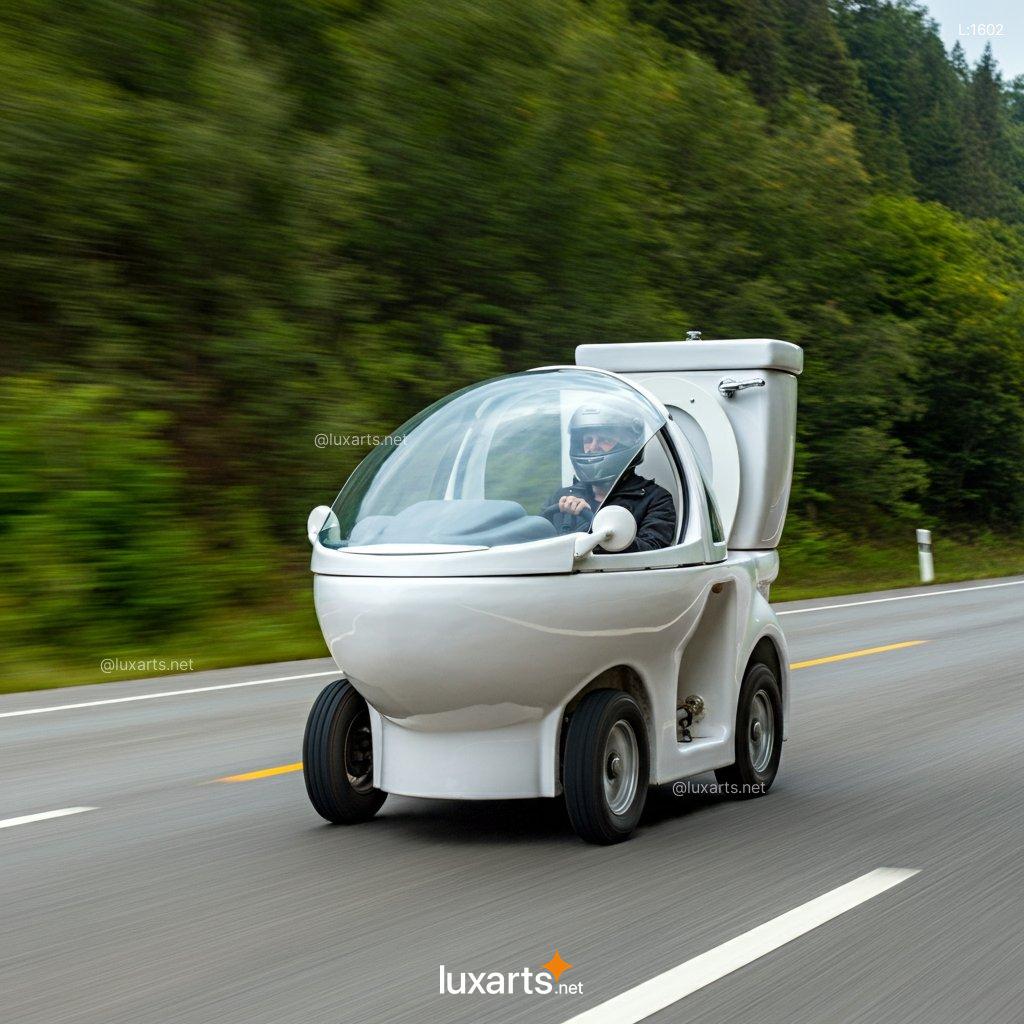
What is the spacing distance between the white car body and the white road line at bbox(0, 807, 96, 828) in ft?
5.15

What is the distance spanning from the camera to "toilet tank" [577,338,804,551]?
308 inches

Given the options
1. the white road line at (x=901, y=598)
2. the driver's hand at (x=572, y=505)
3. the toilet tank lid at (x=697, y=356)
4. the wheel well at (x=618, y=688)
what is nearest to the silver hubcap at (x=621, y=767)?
the wheel well at (x=618, y=688)

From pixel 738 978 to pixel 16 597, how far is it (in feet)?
35.1

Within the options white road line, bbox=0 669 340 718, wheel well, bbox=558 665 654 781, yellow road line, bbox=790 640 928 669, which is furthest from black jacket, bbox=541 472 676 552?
yellow road line, bbox=790 640 928 669

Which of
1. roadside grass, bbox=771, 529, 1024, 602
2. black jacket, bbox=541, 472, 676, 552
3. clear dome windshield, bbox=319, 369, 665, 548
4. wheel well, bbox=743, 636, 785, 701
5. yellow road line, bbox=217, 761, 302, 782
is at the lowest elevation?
roadside grass, bbox=771, 529, 1024, 602

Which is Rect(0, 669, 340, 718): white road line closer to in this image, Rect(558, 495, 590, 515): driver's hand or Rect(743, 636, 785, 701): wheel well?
Rect(743, 636, 785, 701): wheel well

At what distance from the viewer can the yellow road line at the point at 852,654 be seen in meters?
13.8

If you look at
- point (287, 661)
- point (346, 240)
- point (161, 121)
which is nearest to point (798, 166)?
point (346, 240)

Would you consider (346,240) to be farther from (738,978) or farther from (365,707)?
(738,978)

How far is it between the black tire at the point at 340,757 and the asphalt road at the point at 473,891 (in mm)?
111

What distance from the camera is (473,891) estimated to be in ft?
18.4

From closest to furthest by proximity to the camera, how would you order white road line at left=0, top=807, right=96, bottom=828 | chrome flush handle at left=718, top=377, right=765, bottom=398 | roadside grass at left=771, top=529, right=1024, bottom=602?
1. white road line at left=0, top=807, right=96, bottom=828
2. chrome flush handle at left=718, top=377, right=765, bottom=398
3. roadside grass at left=771, top=529, right=1024, bottom=602
